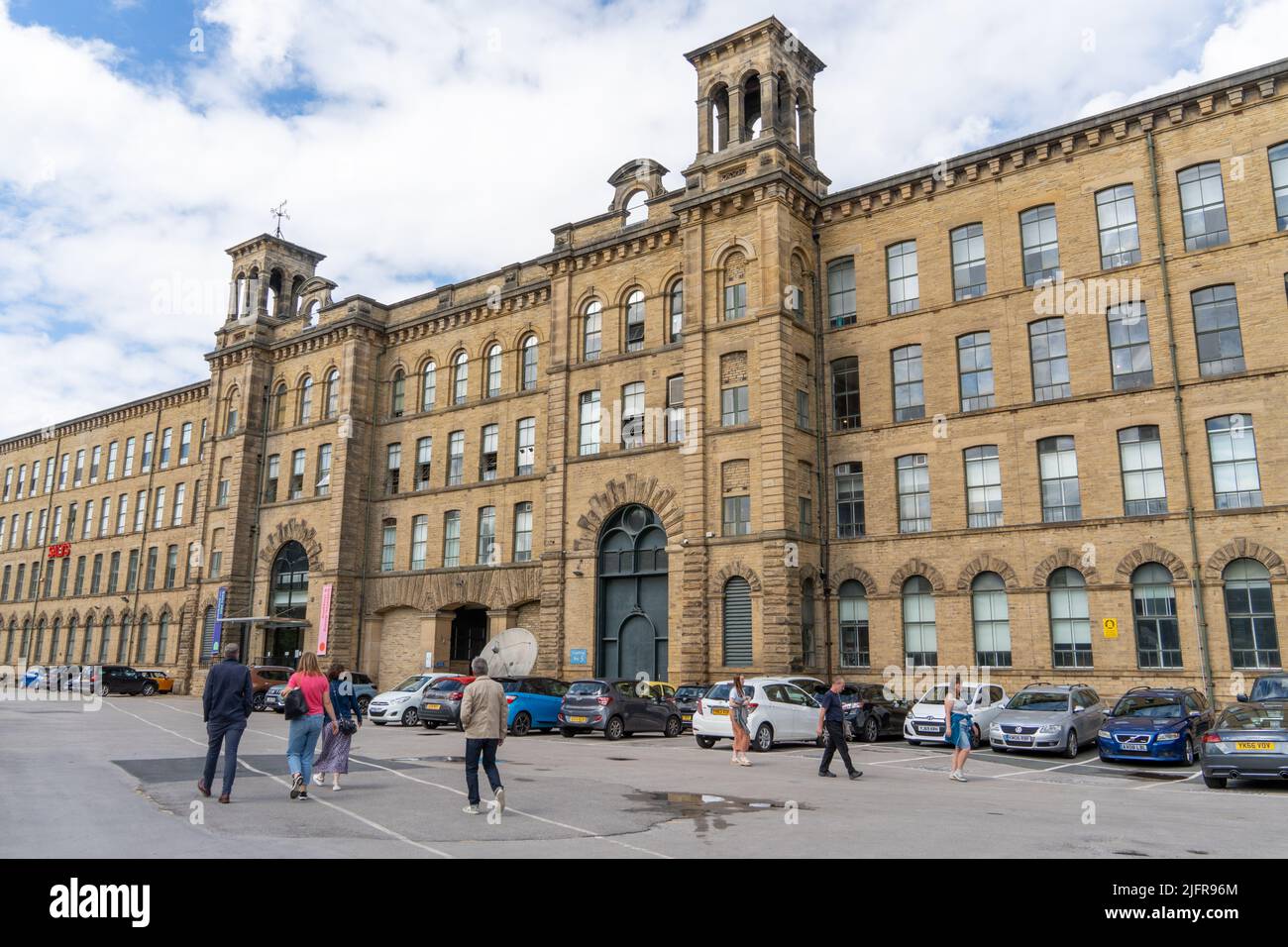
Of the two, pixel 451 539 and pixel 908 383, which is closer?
pixel 908 383

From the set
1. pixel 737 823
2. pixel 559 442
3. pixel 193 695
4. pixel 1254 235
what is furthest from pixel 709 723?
pixel 193 695

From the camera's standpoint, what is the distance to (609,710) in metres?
23.8

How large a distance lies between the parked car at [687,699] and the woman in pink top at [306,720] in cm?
1515

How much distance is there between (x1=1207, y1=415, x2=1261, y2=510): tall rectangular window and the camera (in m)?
24.1

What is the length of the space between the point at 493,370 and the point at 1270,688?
29.9 meters

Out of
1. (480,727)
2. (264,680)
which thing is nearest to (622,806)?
(480,727)

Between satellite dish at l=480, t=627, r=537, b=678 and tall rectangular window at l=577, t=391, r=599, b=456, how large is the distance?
7.54 meters

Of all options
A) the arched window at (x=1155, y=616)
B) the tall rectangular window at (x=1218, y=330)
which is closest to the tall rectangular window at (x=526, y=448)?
the arched window at (x=1155, y=616)

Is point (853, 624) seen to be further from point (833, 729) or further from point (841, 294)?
point (833, 729)

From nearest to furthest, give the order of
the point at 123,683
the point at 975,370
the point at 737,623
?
the point at 975,370, the point at 737,623, the point at 123,683

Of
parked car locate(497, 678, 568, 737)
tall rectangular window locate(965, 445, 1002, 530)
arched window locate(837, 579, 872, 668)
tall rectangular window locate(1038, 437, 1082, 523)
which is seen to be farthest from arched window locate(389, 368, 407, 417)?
tall rectangular window locate(1038, 437, 1082, 523)

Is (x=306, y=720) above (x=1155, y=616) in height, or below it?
below

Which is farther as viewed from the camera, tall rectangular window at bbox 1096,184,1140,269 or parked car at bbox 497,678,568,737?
tall rectangular window at bbox 1096,184,1140,269

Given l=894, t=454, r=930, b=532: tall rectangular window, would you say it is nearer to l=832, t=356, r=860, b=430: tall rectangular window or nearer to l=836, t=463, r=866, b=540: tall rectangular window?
l=836, t=463, r=866, b=540: tall rectangular window
